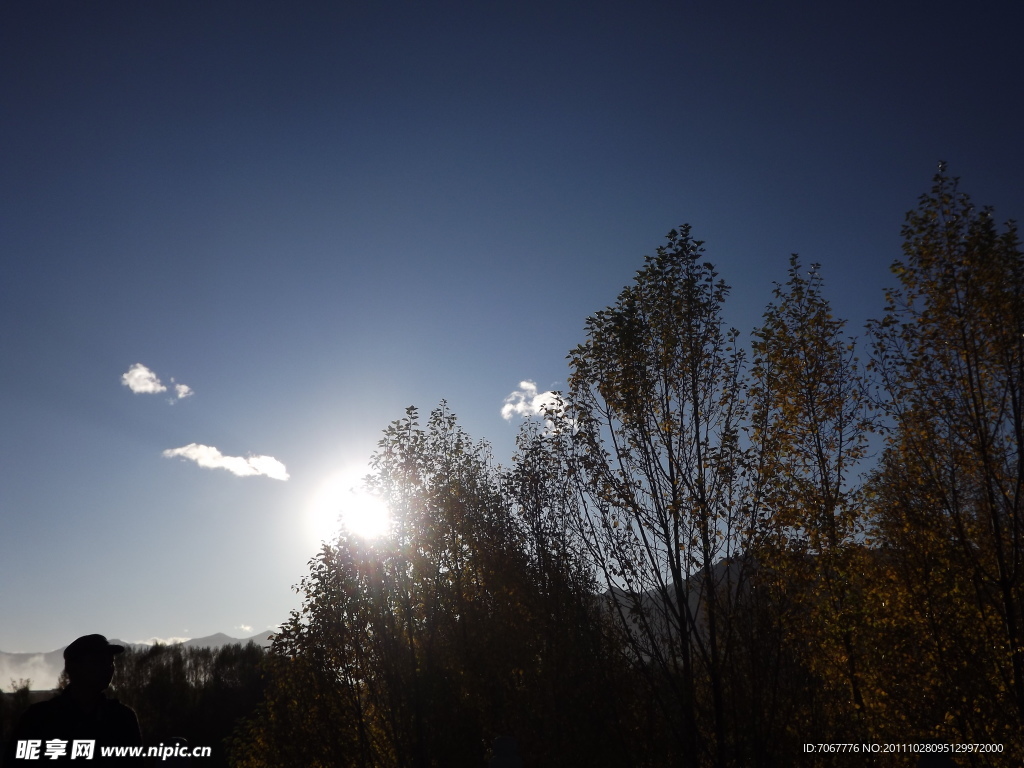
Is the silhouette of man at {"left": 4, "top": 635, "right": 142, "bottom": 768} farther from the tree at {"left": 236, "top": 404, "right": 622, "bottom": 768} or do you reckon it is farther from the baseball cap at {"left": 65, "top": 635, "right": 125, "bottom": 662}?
the tree at {"left": 236, "top": 404, "right": 622, "bottom": 768}

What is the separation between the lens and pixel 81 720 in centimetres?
399

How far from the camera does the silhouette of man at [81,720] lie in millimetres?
3852

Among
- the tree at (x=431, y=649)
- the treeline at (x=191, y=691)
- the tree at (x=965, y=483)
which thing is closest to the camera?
the tree at (x=965, y=483)

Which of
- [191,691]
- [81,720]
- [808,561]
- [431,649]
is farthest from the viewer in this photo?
[191,691]

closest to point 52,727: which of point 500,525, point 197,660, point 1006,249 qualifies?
point 1006,249

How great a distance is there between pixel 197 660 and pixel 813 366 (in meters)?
66.3

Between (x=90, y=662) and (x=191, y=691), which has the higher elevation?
(x=90, y=662)

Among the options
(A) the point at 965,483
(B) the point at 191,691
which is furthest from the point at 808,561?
(B) the point at 191,691

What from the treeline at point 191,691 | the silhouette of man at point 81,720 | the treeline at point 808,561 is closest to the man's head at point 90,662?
the silhouette of man at point 81,720

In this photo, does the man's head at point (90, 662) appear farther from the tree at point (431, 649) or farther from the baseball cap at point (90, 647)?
the tree at point (431, 649)

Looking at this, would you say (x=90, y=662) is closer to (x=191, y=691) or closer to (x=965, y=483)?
(x=965, y=483)

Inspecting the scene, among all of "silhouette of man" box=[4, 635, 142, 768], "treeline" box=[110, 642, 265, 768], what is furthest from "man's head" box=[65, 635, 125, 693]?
"treeline" box=[110, 642, 265, 768]

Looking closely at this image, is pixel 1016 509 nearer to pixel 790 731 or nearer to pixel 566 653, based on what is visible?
pixel 790 731

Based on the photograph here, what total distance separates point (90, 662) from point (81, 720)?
350 millimetres
